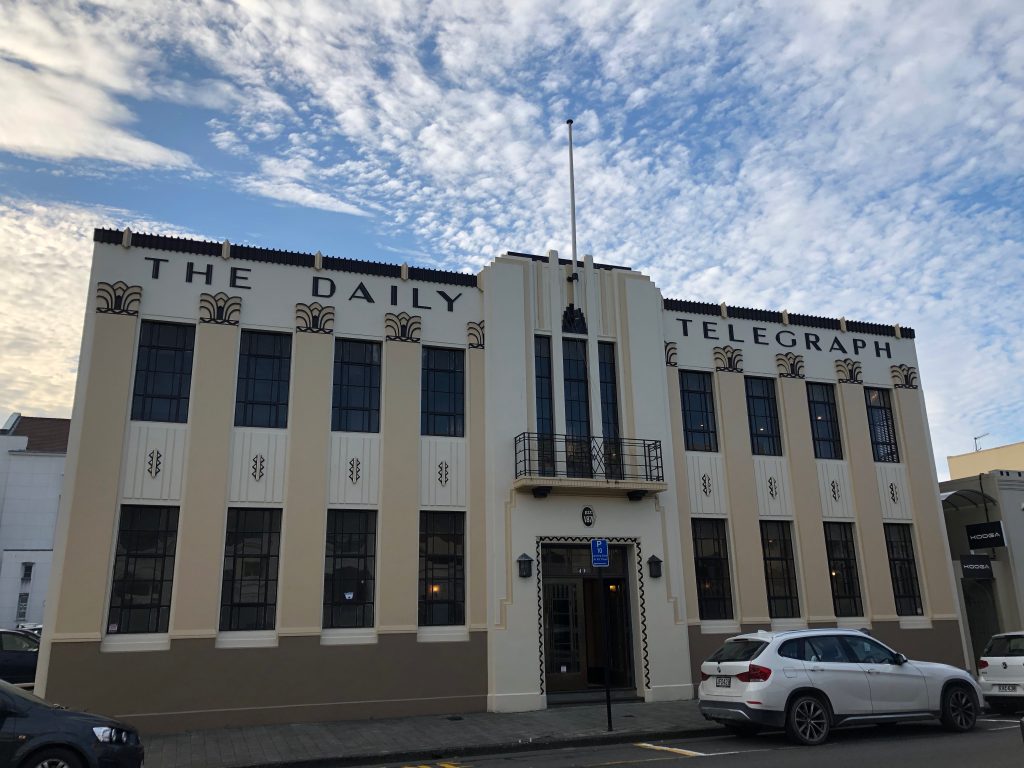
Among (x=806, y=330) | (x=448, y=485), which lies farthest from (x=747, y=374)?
(x=448, y=485)

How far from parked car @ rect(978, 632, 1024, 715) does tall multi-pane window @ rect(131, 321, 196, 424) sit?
50.5 feet

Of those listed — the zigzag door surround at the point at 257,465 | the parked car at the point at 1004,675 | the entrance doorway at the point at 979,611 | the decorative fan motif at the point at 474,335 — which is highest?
the decorative fan motif at the point at 474,335

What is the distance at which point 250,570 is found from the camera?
14.1 m

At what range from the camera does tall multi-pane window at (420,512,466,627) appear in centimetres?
1503

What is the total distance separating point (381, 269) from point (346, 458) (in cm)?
409

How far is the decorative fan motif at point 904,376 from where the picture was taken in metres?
20.3

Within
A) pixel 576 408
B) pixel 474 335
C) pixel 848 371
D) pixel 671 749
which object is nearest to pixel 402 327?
pixel 474 335

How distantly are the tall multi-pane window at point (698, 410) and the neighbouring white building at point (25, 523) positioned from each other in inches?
1272

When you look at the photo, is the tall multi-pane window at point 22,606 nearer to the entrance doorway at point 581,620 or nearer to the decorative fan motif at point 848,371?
the entrance doorway at point 581,620

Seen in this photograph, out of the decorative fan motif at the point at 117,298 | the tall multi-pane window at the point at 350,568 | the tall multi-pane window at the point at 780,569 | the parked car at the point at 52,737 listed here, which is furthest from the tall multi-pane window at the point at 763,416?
the parked car at the point at 52,737

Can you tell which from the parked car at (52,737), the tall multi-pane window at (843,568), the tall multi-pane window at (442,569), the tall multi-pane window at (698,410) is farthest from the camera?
the tall multi-pane window at (843,568)

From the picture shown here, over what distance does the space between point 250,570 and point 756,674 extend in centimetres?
896

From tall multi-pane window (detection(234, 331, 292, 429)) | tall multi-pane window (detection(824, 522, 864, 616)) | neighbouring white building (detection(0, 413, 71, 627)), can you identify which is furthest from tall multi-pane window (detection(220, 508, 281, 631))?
neighbouring white building (detection(0, 413, 71, 627))

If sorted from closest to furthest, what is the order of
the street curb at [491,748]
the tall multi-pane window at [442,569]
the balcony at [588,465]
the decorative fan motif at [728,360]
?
the street curb at [491,748], the tall multi-pane window at [442,569], the balcony at [588,465], the decorative fan motif at [728,360]
